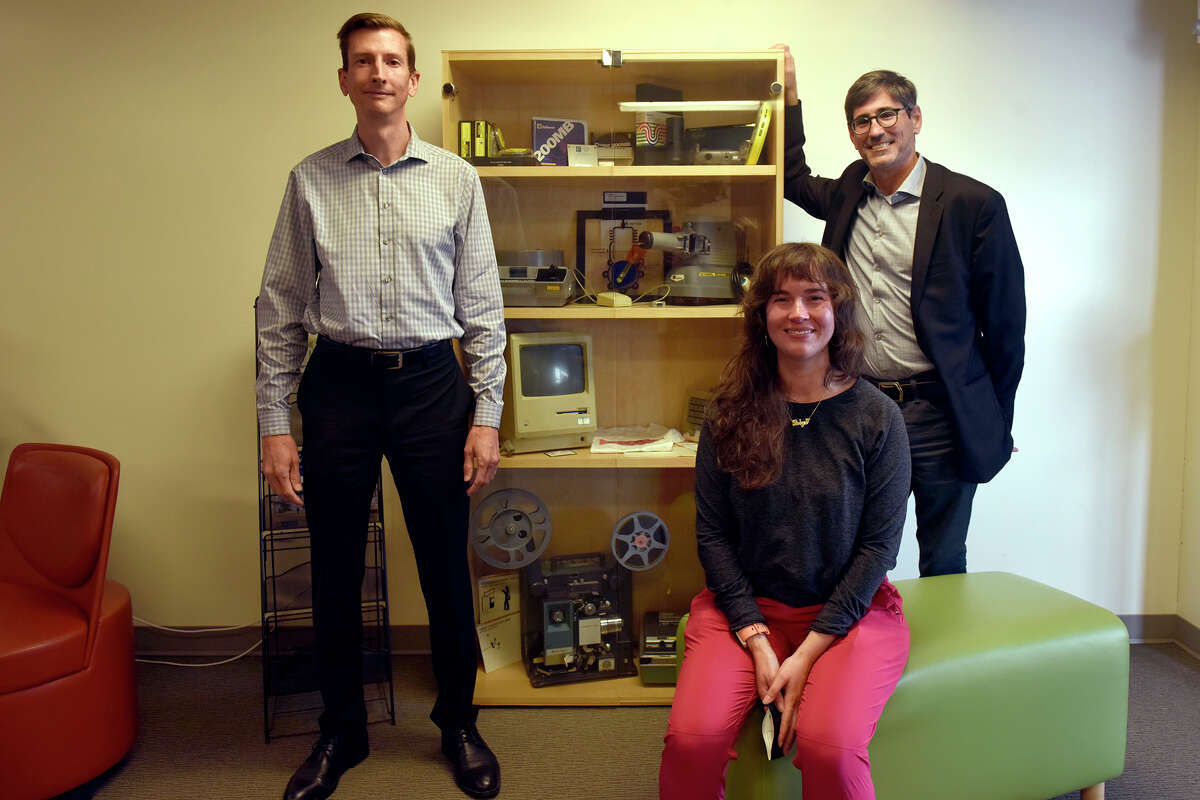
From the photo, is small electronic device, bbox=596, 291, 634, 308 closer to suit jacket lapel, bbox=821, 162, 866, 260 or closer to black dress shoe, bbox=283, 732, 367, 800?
suit jacket lapel, bbox=821, 162, 866, 260

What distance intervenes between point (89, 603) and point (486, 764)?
1067mm

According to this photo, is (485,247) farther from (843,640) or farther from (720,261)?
(843,640)

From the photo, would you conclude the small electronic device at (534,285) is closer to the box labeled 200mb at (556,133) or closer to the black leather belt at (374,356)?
the box labeled 200mb at (556,133)

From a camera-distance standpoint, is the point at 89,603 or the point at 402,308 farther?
the point at 89,603

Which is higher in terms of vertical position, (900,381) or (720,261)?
(720,261)

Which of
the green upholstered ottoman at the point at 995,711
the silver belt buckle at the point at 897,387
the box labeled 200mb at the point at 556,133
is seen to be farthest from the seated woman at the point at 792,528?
the box labeled 200mb at the point at 556,133

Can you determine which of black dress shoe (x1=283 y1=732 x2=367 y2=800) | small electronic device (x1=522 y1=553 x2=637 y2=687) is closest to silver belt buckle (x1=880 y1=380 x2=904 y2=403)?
small electronic device (x1=522 y1=553 x2=637 y2=687)

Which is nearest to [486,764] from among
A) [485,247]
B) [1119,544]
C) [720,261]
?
[485,247]

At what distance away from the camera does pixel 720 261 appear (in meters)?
2.62

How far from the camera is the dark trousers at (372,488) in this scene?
6.48ft

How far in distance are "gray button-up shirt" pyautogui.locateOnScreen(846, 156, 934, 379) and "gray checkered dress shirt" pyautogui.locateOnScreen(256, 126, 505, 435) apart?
3.11ft

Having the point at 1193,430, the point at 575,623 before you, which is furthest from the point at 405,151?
the point at 1193,430

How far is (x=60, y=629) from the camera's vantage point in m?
2.01

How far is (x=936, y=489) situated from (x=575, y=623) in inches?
45.3
